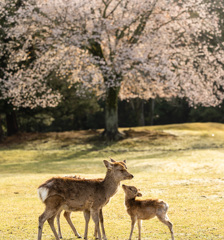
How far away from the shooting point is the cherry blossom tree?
30359mm

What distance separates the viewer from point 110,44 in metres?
31.7

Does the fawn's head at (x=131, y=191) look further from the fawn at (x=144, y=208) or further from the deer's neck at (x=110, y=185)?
the deer's neck at (x=110, y=185)

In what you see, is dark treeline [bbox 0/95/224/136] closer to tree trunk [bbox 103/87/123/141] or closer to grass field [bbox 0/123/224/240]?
tree trunk [bbox 103/87/123/141]

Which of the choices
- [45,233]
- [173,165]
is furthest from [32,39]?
[45,233]

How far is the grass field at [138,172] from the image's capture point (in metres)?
9.84

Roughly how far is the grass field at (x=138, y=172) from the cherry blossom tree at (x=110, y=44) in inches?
144

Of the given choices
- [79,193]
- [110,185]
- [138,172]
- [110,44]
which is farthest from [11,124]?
[79,193]

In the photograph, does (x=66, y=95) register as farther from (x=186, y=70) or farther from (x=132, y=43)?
(x=186, y=70)

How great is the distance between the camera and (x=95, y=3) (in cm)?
3077

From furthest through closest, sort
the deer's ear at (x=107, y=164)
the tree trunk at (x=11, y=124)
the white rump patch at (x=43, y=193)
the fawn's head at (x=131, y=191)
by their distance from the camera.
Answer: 1. the tree trunk at (x=11, y=124)
2. the fawn's head at (x=131, y=191)
3. the deer's ear at (x=107, y=164)
4. the white rump patch at (x=43, y=193)

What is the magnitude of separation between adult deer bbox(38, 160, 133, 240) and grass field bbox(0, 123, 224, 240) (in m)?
1.16

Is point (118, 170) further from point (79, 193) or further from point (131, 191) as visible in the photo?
point (79, 193)

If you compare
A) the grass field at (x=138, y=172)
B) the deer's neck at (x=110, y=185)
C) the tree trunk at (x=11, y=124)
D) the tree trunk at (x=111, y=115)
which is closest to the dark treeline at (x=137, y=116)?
the tree trunk at (x=11, y=124)

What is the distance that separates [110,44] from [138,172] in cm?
1401
